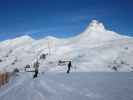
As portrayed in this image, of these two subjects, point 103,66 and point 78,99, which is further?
point 103,66

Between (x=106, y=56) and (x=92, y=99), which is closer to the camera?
(x=92, y=99)

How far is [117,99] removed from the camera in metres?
10.6

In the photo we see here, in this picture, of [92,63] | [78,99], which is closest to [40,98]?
[78,99]

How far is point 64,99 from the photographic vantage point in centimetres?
1190

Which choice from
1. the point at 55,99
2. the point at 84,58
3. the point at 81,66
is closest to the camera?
the point at 55,99

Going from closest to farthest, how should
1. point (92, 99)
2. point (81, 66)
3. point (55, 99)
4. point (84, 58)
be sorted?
1. point (92, 99)
2. point (55, 99)
3. point (81, 66)
4. point (84, 58)

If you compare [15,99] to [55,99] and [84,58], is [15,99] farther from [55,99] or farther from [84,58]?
[84,58]

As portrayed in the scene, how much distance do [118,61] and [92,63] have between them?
19.7 m

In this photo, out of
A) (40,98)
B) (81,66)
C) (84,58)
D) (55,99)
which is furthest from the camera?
(84,58)

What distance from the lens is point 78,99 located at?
11.5 metres

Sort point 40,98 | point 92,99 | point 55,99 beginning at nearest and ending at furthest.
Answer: point 92,99 → point 55,99 → point 40,98

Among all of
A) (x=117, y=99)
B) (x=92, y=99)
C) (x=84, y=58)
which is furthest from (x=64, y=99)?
(x=84, y=58)

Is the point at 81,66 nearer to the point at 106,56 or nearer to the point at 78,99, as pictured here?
the point at 106,56

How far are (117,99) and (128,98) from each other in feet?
1.54
